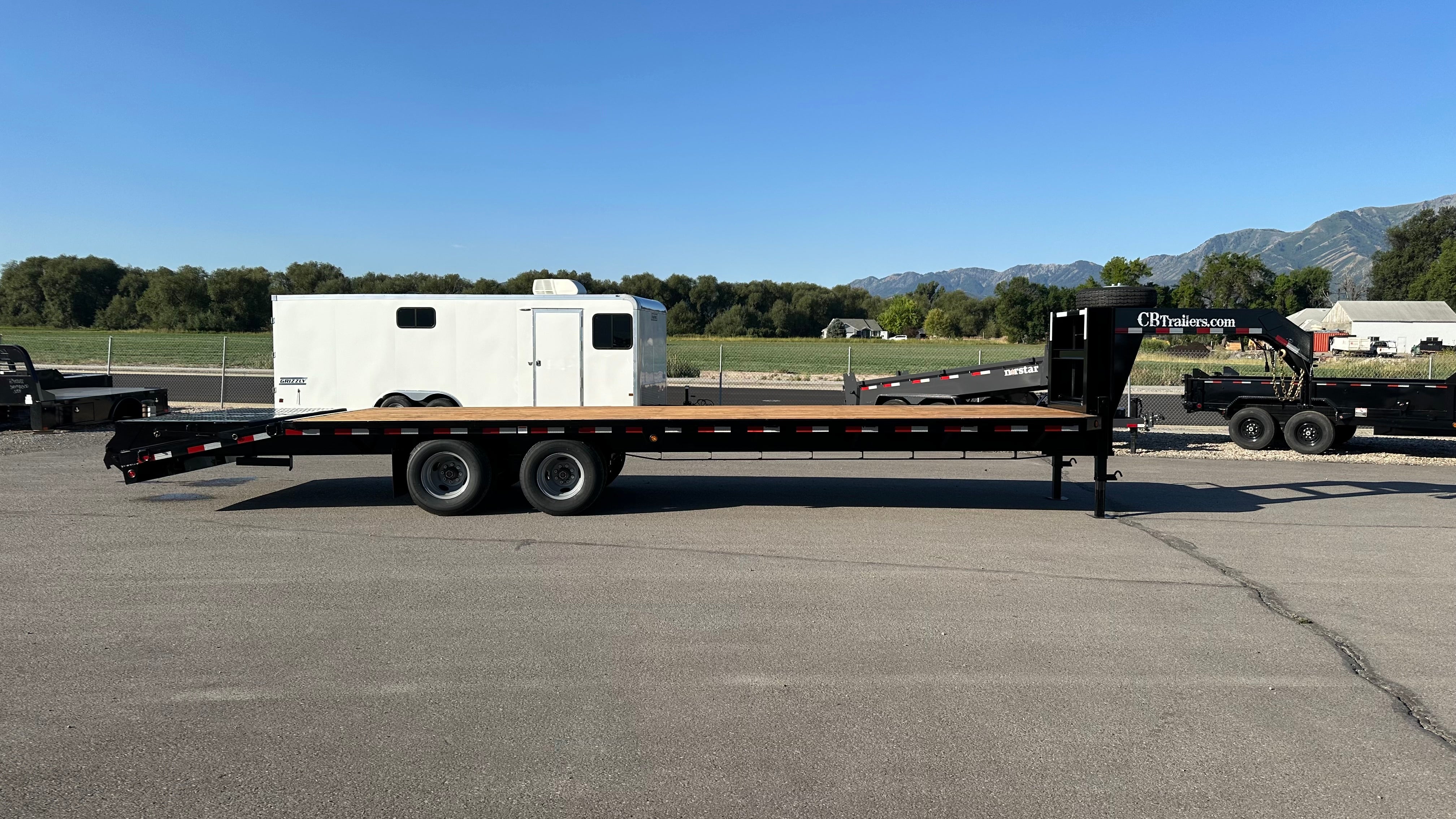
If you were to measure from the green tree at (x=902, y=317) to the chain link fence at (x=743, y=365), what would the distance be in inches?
2725

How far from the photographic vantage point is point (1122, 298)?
12.2m

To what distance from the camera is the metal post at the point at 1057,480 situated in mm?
10398

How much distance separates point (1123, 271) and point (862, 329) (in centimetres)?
7311

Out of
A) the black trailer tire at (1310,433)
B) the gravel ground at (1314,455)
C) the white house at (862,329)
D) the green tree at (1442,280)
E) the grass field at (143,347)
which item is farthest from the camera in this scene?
the white house at (862,329)

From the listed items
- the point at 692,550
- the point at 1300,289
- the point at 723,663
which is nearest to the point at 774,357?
the point at 692,550

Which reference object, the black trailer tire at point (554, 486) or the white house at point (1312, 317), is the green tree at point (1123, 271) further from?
the black trailer tire at point (554, 486)

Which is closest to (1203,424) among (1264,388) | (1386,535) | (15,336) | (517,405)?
(1264,388)

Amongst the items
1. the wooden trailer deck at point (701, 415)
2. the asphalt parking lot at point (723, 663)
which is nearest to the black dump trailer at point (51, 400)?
the asphalt parking lot at point (723, 663)

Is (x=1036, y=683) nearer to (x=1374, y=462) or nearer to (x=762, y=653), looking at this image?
(x=762, y=653)

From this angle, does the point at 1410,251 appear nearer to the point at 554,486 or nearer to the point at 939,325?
the point at 939,325

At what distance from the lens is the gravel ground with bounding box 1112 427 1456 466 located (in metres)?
15.0

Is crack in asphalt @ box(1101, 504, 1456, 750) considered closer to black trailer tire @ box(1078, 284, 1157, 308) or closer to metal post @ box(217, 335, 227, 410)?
black trailer tire @ box(1078, 284, 1157, 308)

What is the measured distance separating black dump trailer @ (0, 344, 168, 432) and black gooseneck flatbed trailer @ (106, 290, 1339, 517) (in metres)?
7.62

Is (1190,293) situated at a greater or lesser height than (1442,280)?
lesser
